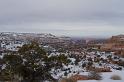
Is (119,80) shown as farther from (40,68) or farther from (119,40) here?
(119,40)

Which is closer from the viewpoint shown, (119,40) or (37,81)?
(37,81)

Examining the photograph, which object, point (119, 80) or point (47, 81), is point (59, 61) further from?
point (119, 80)

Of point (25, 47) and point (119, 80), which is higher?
point (25, 47)

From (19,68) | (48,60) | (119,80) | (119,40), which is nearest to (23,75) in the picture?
(19,68)

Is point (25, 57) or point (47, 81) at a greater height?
point (25, 57)

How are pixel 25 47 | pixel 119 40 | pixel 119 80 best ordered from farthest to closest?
pixel 119 40
pixel 25 47
pixel 119 80

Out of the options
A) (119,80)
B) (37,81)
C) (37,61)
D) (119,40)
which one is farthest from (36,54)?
(119,40)

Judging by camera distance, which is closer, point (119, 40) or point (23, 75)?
point (23, 75)

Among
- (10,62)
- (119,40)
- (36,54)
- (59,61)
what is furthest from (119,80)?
(119,40)

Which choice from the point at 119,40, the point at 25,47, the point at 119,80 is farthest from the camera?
the point at 119,40
